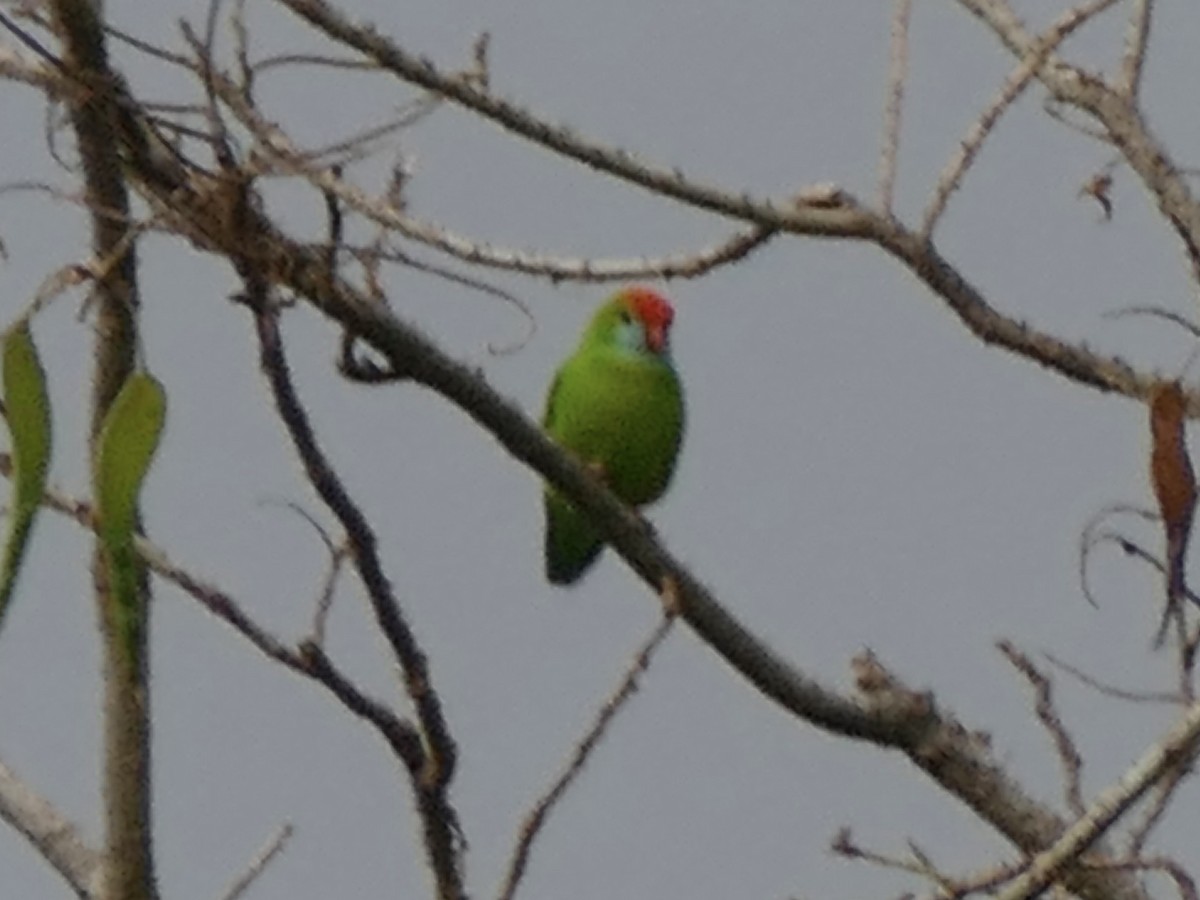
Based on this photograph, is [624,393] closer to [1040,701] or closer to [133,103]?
[1040,701]

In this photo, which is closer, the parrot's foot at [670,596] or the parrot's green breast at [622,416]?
the parrot's foot at [670,596]

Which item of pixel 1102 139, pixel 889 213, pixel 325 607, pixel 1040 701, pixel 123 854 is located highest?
pixel 1102 139

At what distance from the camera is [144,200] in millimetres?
2078

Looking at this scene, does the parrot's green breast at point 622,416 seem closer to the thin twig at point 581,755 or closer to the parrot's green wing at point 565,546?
the parrot's green wing at point 565,546

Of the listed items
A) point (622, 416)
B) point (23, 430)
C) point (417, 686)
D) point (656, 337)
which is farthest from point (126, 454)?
point (656, 337)

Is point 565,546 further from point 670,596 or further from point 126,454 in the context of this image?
point 126,454

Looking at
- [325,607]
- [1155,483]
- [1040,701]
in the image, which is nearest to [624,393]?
[1040,701]

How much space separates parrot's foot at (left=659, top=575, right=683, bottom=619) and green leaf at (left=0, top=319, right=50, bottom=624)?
24.2 inches

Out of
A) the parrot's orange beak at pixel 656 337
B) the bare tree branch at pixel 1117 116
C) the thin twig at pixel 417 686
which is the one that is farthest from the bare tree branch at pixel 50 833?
the parrot's orange beak at pixel 656 337

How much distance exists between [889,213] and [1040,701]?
682 millimetres

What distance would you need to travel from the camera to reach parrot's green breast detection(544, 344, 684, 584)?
5129 mm

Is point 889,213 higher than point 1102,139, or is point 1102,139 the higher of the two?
point 1102,139

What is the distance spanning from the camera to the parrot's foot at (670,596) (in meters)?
2.35

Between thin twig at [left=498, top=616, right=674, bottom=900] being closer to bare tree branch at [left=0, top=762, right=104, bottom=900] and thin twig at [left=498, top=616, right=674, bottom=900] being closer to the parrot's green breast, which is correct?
bare tree branch at [left=0, top=762, right=104, bottom=900]
